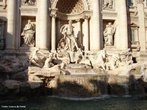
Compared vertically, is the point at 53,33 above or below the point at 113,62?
above

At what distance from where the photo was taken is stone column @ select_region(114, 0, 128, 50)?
21.3m

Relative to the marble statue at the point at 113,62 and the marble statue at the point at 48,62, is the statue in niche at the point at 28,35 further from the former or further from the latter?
the marble statue at the point at 113,62

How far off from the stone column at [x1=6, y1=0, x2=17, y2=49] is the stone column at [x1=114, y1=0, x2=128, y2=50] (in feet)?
26.3

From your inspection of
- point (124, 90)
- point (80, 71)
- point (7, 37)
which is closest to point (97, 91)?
point (124, 90)

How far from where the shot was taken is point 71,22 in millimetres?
22141

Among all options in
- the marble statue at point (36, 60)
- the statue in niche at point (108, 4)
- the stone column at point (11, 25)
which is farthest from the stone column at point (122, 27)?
the stone column at point (11, 25)

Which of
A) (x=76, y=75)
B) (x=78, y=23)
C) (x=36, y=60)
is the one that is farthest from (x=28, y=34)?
(x=76, y=75)

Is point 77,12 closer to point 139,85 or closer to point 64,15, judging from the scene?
point 64,15

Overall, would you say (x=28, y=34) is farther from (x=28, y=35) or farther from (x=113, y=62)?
(x=113, y=62)

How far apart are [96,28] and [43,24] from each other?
13.3ft

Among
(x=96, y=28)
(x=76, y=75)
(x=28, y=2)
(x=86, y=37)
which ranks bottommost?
(x=76, y=75)

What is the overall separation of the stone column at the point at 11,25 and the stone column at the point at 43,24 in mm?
1870

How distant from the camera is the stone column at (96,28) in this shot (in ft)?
68.0

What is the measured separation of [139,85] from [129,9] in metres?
8.88
